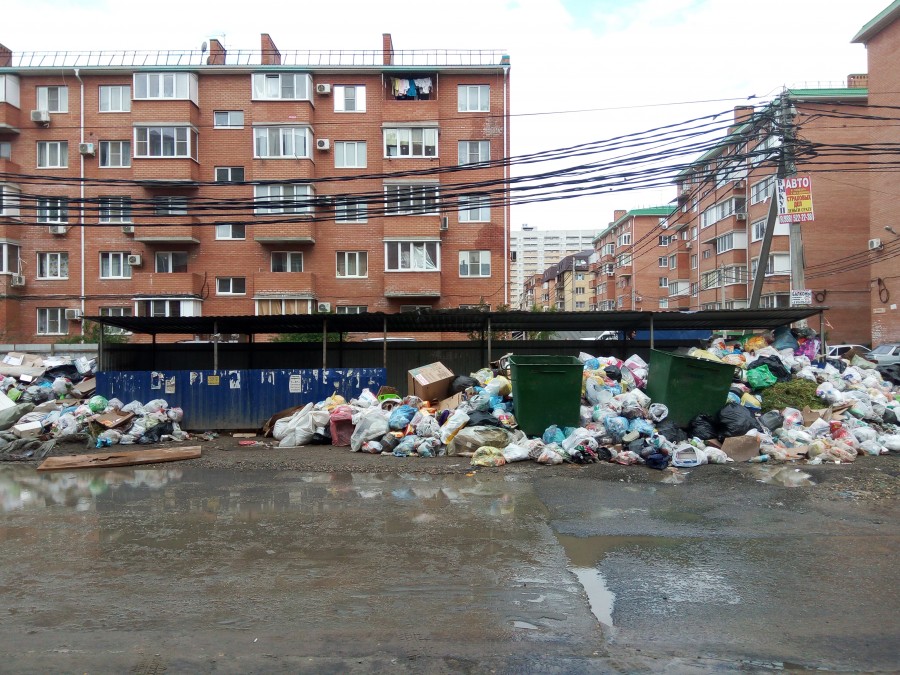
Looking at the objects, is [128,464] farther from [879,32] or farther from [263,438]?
[879,32]

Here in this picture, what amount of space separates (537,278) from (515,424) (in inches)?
4172

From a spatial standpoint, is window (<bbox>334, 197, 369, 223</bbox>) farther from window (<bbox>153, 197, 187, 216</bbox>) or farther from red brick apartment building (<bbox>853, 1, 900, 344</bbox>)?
red brick apartment building (<bbox>853, 1, 900, 344</bbox>)

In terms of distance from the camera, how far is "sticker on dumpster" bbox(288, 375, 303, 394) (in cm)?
1260

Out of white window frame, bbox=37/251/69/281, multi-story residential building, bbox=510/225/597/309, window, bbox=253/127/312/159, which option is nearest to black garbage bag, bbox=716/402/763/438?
window, bbox=253/127/312/159

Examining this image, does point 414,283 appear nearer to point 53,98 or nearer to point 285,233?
point 285,233

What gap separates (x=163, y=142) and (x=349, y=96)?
8.71 metres

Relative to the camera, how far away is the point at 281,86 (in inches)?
1161

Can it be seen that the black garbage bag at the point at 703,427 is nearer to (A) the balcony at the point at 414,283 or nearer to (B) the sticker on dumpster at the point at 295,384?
(B) the sticker on dumpster at the point at 295,384

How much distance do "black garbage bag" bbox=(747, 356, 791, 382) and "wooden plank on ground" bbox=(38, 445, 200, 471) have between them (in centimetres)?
1031

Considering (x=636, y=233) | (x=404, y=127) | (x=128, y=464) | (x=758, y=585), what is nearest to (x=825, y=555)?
(x=758, y=585)


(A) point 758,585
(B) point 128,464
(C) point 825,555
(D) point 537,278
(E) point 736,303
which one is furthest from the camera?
(D) point 537,278

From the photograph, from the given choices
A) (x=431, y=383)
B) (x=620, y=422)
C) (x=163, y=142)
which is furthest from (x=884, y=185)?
(x=163, y=142)

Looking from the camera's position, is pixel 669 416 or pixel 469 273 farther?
pixel 469 273

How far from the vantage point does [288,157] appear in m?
29.0
